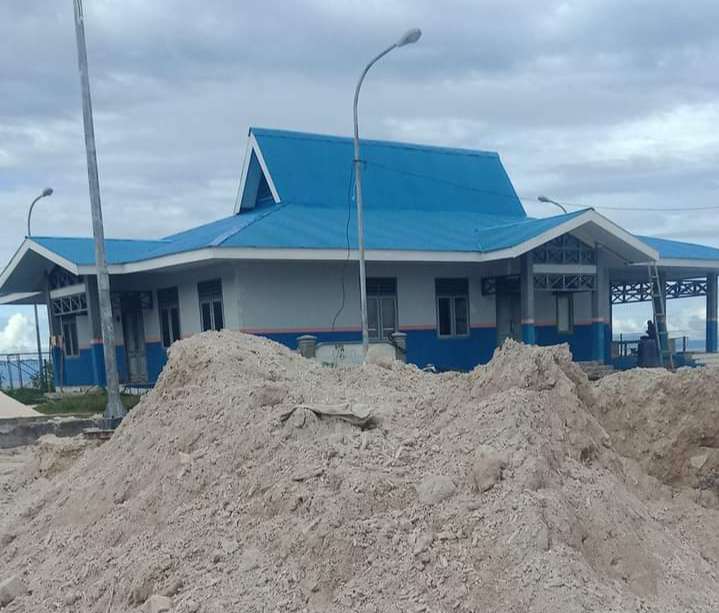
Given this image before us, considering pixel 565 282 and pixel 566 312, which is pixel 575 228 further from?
pixel 566 312

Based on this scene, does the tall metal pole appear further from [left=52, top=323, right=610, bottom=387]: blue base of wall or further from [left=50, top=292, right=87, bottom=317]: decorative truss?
[left=50, top=292, right=87, bottom=317]: decorative truss

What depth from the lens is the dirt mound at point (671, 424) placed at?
209 inches

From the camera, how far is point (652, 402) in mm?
5637

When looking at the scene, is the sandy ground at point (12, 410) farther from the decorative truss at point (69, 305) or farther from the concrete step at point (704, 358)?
the concrete step at point (704, 358)

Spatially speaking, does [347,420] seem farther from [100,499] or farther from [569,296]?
[569,296]

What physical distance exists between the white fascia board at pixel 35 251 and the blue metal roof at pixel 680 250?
15774 mm

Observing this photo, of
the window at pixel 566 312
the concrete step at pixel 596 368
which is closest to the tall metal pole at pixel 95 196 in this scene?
the concrete step at pixel 596 368

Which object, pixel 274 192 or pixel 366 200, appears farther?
pixel 366 200

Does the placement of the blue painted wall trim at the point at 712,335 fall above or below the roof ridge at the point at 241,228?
below

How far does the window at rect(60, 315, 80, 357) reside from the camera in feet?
67.3

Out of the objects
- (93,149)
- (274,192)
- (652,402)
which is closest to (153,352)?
(274,192)

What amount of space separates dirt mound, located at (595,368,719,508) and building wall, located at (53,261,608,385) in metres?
10.7

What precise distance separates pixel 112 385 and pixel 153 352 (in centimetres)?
809

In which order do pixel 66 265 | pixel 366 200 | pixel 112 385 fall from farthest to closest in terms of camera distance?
1. pixel 366 200
2. pixel 66 265
3. pixel 112 385
